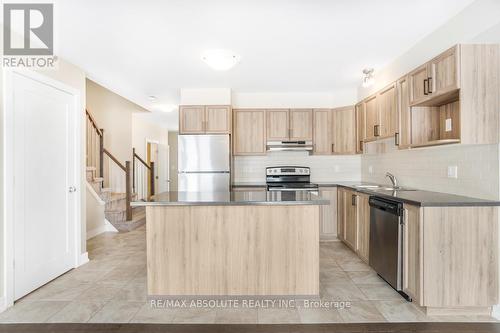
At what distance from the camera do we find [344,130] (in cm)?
479

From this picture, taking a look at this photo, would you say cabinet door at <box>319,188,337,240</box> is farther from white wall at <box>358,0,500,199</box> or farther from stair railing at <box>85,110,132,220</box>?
stair railing at <box>85,110,132,220</box>

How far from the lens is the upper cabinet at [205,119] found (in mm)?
4648

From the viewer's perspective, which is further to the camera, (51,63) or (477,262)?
(51,63)

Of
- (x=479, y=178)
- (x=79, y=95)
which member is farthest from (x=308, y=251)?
(x=79, y=95)

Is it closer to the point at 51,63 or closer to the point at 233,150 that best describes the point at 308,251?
the point at 233,150

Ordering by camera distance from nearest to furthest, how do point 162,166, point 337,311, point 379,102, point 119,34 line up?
point 337,311, point 119,34, point 379,102, point 162,166

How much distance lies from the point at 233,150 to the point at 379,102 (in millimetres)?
2337

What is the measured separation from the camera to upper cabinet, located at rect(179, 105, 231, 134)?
15.3 feet

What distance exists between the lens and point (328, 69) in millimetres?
3863

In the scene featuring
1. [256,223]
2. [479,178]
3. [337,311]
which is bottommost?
[337,311]

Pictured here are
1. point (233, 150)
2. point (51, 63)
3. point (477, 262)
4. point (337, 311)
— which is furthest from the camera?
point (233, 150)

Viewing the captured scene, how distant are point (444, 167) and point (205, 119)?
3319 millimetres

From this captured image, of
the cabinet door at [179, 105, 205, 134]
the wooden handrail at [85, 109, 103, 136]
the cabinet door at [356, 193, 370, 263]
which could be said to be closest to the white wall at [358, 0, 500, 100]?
the cabinet door at [356, 193, 370, 263]

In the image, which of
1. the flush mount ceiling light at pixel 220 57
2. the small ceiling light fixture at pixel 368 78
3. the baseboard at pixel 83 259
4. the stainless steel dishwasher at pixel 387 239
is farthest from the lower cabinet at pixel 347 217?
the baseboard at pixel 83 259
